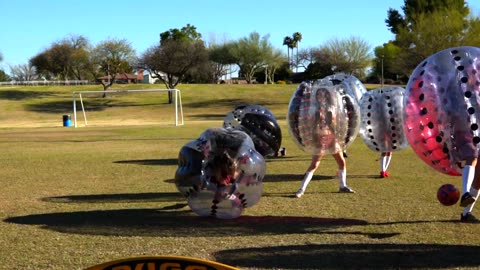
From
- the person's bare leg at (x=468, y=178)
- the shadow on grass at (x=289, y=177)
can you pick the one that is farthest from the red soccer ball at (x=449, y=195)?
the shadow on grass at (x=289, y=177)

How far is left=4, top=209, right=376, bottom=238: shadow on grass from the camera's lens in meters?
6.44

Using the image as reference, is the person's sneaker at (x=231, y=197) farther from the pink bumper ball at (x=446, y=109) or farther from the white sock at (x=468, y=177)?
the white sock at (x=468, y=177)

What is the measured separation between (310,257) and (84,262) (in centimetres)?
208

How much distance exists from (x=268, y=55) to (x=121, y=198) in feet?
239

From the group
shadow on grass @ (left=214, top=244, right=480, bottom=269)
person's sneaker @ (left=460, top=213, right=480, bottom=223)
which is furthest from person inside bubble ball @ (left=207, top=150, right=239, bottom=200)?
person's sneaker @ (left=460, top=213, right=480, bottom=223)

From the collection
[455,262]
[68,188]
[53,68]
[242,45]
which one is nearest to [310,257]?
[455,262]

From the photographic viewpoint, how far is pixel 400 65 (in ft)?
165

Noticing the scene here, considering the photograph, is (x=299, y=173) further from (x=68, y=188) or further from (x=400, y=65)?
(x=400, y=65)

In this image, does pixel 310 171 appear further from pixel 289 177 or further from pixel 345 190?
pixel 289 177

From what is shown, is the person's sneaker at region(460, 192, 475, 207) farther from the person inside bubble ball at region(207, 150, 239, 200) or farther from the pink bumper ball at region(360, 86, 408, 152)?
the pink bumper ball at region(360, 86, 408, 152)

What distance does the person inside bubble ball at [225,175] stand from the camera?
22.3ft

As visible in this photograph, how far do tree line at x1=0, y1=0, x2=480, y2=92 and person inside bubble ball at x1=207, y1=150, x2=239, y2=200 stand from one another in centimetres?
3977

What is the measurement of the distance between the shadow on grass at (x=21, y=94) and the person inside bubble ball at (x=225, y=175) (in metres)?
54.3

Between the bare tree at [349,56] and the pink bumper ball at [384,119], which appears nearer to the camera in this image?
the pink bumper ball at [384,119]
